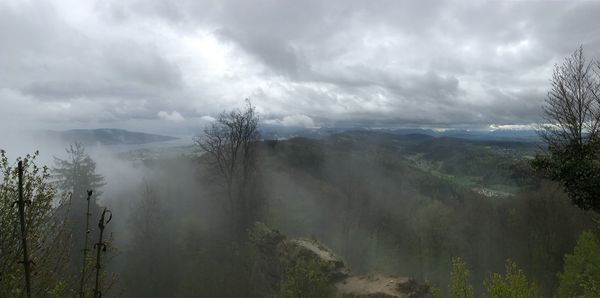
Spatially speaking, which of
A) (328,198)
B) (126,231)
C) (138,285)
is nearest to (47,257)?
(138,285)

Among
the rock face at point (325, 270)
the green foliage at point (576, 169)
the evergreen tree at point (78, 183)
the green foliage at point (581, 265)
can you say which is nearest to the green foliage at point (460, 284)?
the rock face at point (325, 270)

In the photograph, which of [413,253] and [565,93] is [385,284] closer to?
[565,93]

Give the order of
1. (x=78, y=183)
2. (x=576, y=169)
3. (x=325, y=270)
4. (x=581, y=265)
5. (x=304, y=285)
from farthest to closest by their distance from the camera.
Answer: (x=78, y=183), (x=581, y=265), (x=325, y=270), (x=304, y=285), (x=576, y=169)

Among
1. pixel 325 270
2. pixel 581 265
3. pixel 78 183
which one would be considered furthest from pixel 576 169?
pixel 78 183

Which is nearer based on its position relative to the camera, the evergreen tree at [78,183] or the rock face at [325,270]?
the rock face at [325,270]

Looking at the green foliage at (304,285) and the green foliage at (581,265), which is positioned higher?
the green foliage at (304,285)

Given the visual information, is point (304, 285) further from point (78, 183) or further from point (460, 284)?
point (78, 183)

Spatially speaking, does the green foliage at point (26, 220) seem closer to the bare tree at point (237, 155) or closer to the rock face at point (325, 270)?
the rock face at point (325, 270)
